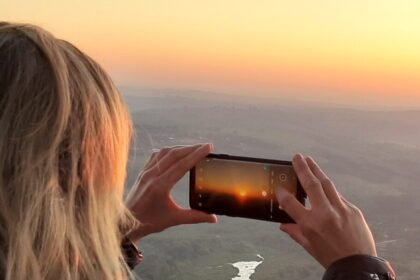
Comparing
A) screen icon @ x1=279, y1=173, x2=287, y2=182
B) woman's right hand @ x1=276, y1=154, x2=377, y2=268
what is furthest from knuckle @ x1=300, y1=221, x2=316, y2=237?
screen icon @ x1=279, y1=173, x2=287, y2=182

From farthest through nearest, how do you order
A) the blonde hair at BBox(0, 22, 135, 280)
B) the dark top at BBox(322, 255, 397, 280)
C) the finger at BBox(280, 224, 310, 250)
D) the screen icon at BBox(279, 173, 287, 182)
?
the screen icon at BBox(279, 173, 287, 182)
the finger at BBox(280, 224, 310, 250)
the dark top at BBox(322, 255, 397, 280)
the blonde hair at BBox(0, 22, 135, 280)

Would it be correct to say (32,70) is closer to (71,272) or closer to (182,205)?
(71,272)

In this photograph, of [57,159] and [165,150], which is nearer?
[57,159]

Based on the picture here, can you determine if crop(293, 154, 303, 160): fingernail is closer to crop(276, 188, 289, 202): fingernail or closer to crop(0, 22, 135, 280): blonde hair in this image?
crop(276, 188, 289, 202): fingernail

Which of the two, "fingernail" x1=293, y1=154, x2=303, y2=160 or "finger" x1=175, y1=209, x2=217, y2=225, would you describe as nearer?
"fingernail" x1=293, y1=154, x2=303, y2=160

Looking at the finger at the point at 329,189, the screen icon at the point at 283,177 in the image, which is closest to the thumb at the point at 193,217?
the screen icon at the point at 283,177

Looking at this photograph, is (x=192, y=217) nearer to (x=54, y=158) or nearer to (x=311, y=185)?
(x=311, y=185)

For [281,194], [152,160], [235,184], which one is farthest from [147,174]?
[281,194]
